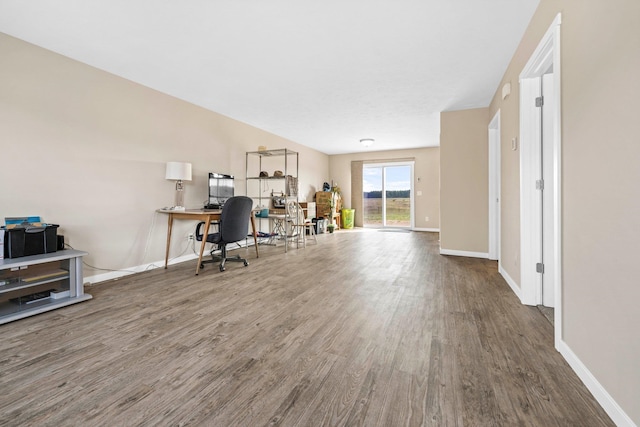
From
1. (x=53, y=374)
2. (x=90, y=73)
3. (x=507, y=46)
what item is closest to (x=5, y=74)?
(x=90, y=73)

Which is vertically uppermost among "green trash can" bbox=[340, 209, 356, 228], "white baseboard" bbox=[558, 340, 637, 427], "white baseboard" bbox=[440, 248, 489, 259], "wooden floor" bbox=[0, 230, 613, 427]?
"green trash can" bbox=[340, 209, 356, 228]

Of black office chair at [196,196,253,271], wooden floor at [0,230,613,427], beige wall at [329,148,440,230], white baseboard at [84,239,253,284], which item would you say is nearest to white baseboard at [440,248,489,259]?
wooden floor at [0,230,613,427]

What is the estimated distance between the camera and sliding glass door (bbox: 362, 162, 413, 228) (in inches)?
333

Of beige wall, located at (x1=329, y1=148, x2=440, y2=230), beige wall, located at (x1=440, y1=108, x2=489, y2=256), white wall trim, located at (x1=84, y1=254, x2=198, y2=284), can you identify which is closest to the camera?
white wall trim, located at (x1=84, y1=254, x2=198, y2=284)

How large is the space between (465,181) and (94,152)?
16.8 feet

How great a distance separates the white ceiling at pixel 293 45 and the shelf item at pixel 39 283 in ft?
6.63

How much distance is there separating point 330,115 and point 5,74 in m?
3.96

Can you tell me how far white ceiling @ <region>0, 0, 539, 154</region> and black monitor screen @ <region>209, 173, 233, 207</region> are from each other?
1.15 m

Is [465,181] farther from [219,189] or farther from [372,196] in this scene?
[372,196]

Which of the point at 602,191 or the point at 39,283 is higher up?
the point at 602,191

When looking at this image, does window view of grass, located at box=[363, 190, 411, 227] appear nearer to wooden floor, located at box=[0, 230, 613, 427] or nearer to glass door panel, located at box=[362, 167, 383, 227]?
glass door panel, located at box=[362, 167, 383, 227]

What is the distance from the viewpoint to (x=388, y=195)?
873cm

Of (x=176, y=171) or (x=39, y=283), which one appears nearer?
(x=39, y=283)

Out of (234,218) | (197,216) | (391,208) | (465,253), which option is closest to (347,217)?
(391,208)
